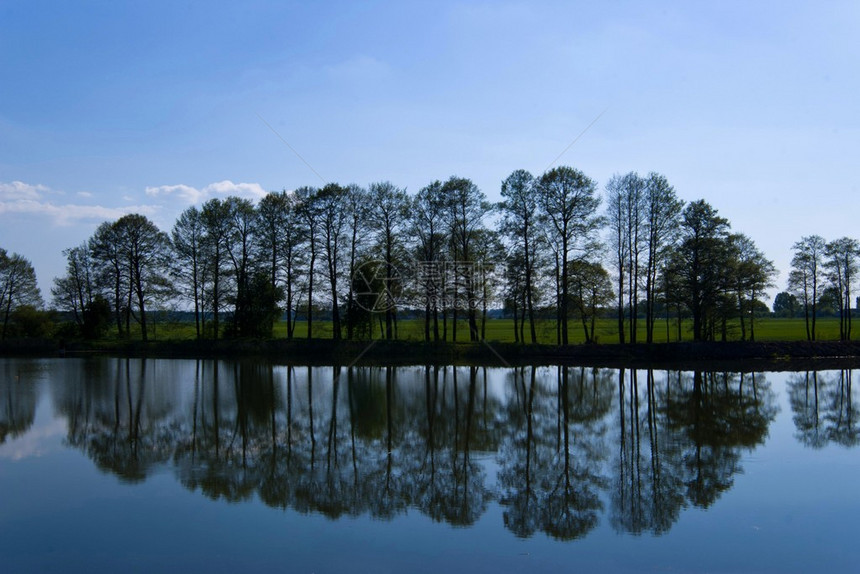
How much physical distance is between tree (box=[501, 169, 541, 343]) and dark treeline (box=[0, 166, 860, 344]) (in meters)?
0.09

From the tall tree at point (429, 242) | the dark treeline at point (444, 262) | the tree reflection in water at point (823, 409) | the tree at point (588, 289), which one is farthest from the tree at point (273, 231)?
the tree reflection in water at point (823, 409)

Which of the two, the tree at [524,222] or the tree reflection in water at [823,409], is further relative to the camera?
the tree at [524,222]

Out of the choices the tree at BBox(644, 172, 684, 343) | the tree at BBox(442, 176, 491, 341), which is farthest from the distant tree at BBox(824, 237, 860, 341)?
the tree at BBox(442, 176, 491, 341)

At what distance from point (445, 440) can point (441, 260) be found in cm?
2555

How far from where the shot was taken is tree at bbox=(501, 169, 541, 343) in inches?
1415

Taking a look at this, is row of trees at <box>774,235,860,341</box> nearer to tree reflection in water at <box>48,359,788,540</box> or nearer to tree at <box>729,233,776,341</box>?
tree at <box>729,233,776,341</box>

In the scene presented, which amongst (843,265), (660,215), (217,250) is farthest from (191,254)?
(843,265)

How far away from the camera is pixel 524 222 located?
36281 millimetres

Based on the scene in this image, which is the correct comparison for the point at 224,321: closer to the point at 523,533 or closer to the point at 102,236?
the point at 102,236

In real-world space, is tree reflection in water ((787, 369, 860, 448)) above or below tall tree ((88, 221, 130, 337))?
below

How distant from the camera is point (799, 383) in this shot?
976 inches

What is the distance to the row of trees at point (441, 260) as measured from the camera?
3612 cm

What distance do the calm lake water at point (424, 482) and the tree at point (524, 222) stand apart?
17.1 m

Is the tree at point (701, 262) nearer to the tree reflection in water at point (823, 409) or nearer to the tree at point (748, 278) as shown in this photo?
the tree at point (748, 278)
